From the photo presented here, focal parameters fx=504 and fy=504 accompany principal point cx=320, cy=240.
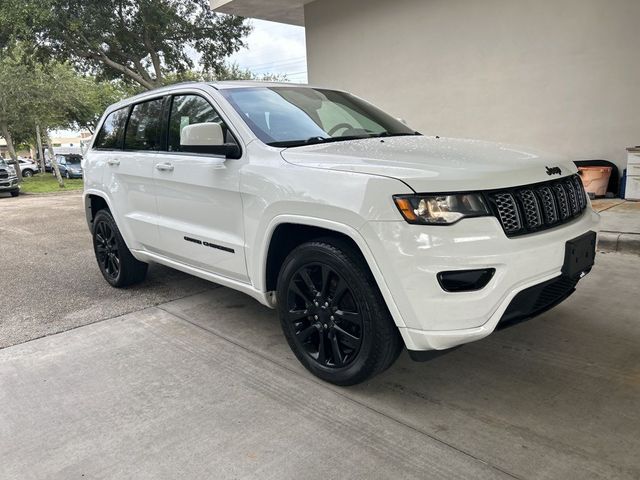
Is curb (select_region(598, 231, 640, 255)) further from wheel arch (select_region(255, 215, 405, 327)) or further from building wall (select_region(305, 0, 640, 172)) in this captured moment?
wheel arch (select_region(255, 215, 405, 327))

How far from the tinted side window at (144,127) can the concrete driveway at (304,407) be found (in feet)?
5.09

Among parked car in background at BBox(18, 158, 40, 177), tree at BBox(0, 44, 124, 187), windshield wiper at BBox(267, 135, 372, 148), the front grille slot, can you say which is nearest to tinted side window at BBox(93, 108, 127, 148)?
A: windshield wiper at BBox(267, 135, 372, 148)

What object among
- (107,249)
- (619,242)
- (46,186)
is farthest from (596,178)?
(46,186)

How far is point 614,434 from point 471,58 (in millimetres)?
8069

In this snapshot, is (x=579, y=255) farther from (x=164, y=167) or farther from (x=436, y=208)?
(x=164, y=167)

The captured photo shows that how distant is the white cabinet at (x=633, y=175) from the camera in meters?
7.45

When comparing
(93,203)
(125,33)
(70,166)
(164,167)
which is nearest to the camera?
(164,167)

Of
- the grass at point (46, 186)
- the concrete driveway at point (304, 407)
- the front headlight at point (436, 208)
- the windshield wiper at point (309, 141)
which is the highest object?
the windshield wiper at point (309, 141)

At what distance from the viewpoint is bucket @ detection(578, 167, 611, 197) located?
7.97 meters

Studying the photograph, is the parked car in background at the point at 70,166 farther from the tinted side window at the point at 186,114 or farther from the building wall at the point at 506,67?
the tinted side window at the point at 186,114

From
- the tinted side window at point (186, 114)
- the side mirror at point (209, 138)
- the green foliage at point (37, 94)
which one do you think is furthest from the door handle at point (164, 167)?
the green foliage at point (37, 94)

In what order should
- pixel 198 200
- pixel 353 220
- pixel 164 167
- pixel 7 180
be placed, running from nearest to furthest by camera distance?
1. pixel 353 220
2. pixel 198 200
3. pixel 164 167
4. pixel 7 180

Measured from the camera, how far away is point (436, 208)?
7.81 feet

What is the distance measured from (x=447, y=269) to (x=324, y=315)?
859 mm
